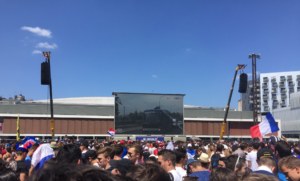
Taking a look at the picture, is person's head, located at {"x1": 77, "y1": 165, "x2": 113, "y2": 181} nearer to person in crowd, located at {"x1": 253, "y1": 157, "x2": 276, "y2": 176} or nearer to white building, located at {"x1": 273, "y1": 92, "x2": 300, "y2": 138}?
person in crowd, located at {"x1": 253, "y1": 157, "x2": 276, "y2": 176}

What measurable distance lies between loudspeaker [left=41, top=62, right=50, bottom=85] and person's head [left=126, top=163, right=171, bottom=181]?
2203cm

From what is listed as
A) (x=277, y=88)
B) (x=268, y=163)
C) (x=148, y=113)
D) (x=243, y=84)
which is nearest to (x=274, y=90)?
(x=277, y=88)

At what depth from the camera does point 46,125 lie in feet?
203

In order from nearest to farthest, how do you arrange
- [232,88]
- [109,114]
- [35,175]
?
[35,175], [232,88], [109,114]

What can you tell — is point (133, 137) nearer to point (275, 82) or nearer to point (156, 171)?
point (156, 171)

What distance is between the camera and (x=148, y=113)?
54.4m

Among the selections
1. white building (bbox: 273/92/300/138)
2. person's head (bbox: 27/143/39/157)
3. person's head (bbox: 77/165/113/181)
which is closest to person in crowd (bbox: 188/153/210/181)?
person's head (bbox: 27/143/39/157)

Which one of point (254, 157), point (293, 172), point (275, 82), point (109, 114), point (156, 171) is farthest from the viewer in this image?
point (275, 82)

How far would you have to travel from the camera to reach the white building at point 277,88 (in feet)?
415

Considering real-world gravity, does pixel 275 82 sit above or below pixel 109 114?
above

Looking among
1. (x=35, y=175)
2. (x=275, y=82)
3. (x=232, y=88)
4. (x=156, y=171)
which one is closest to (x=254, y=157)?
(x=156, y=171)

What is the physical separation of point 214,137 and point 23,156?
6341cm

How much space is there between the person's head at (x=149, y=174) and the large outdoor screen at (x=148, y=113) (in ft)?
161

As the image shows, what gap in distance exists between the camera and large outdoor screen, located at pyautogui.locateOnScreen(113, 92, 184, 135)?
52.2 meters
